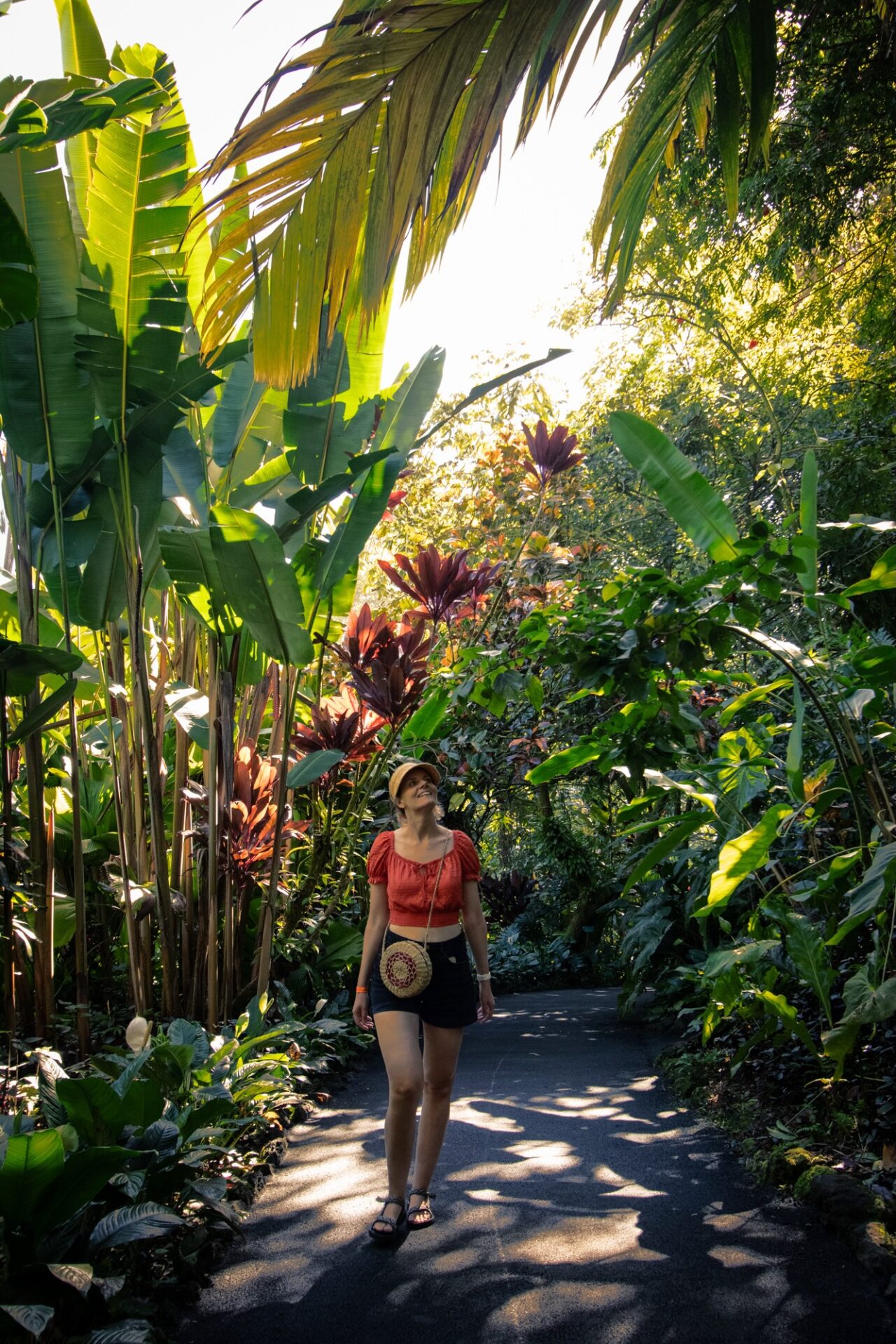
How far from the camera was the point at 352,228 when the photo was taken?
3.08 meters

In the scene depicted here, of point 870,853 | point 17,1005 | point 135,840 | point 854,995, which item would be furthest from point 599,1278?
point 17,1005

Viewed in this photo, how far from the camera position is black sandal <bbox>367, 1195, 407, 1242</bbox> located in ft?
10.4

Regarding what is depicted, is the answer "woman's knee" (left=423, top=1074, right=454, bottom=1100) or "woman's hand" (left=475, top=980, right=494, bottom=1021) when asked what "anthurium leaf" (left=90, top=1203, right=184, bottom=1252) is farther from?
"woman's hand" (left=475, top=980, right=494, bottom=1021)

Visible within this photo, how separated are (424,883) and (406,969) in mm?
301

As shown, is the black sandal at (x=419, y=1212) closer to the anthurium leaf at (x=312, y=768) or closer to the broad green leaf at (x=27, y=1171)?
the broad green leaf at (x=27, y=1171)

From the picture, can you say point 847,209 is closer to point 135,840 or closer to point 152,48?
point 152,48

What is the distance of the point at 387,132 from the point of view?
3002mm

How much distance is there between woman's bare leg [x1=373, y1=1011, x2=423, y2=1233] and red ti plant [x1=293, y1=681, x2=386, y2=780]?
9.24 ft

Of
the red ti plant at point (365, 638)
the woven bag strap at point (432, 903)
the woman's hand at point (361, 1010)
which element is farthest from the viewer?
the red ti plant at point (365, 638)

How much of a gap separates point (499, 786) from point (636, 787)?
15.2ft

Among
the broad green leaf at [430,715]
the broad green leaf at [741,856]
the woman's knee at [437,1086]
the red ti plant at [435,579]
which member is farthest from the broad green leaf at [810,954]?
the red ti plant at [435,579]

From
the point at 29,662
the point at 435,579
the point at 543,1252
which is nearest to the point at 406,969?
the point at 543,1252

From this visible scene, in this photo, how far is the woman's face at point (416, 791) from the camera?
142 inches

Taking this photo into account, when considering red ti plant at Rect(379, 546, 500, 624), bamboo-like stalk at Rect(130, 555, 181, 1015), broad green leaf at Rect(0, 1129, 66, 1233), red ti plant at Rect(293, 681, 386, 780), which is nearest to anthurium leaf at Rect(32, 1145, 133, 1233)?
broad green leaf at Rect(0, 1129, 66, 1233)
